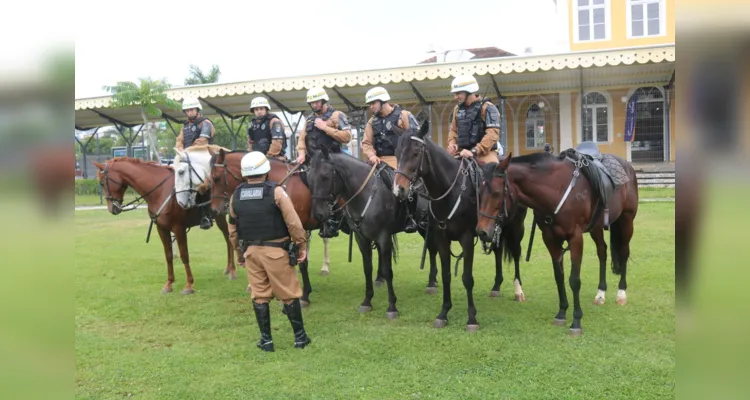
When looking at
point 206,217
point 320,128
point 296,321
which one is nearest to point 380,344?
point 296,321

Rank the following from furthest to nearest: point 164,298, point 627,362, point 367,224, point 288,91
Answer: point 288,91
point 164,298
point 367,224
point 627,362

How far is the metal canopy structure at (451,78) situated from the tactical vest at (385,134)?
35.6 ft

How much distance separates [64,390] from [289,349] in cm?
475

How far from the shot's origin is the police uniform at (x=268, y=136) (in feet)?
28.6

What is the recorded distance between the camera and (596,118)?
2192 centimetres

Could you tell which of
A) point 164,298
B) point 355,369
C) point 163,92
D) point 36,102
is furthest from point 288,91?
point 36,102

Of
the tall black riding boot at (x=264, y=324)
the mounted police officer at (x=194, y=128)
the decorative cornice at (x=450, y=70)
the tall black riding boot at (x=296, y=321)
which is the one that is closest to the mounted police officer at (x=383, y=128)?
the tall black riding boot at (x=296, y=321)

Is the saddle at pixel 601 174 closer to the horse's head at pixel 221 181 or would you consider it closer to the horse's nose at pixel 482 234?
the horse's nose at pixel 482 234

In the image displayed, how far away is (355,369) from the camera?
197 inches

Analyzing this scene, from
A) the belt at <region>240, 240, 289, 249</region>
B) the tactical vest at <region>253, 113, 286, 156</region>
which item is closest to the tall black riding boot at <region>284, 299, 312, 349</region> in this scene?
the belt at <region>240, 240, 289, 249</region>

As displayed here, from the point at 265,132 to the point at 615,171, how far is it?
560 centimetres

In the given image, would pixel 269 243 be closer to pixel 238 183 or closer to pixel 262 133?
pixel 238 183

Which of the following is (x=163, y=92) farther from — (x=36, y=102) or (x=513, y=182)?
(x=36, y=102)

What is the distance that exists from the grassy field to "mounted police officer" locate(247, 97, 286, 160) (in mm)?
2370
